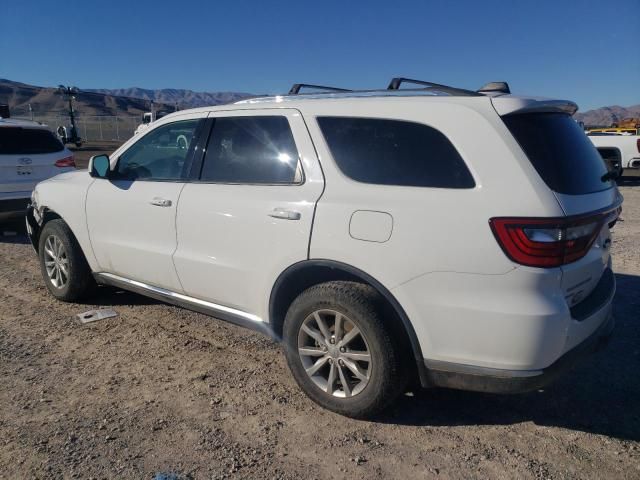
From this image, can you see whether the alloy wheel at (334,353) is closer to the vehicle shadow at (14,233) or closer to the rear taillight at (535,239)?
the rear taillight at (535,239)

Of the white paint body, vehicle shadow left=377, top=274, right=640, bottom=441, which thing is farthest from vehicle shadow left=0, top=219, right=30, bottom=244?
vehicle shadow left=377, top=274, right=640, bottom=441

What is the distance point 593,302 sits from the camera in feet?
9.11

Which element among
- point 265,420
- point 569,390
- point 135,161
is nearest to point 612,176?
point 569,390

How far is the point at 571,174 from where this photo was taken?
8.70 feet

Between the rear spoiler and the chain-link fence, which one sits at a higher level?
the rear spoiler

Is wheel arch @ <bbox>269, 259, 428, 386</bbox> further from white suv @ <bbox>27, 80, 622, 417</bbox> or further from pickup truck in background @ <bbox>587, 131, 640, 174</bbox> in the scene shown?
pickup truck in background @ <bbox>587, 131, 640, 174</bbox>

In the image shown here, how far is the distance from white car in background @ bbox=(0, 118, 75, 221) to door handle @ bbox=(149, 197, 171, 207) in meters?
4.85

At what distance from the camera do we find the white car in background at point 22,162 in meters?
7.52

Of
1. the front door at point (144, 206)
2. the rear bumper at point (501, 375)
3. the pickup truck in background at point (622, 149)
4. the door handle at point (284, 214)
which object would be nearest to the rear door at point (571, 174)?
the rear bumper at point (501, 375)

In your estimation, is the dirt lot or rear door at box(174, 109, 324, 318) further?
rear door at box(174, 109, 324, 318)

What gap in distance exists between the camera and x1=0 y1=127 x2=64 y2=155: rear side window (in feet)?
25.0

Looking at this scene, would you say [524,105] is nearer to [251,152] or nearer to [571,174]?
[571,174]

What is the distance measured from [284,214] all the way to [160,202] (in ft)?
3.97

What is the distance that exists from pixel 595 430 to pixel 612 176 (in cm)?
148
